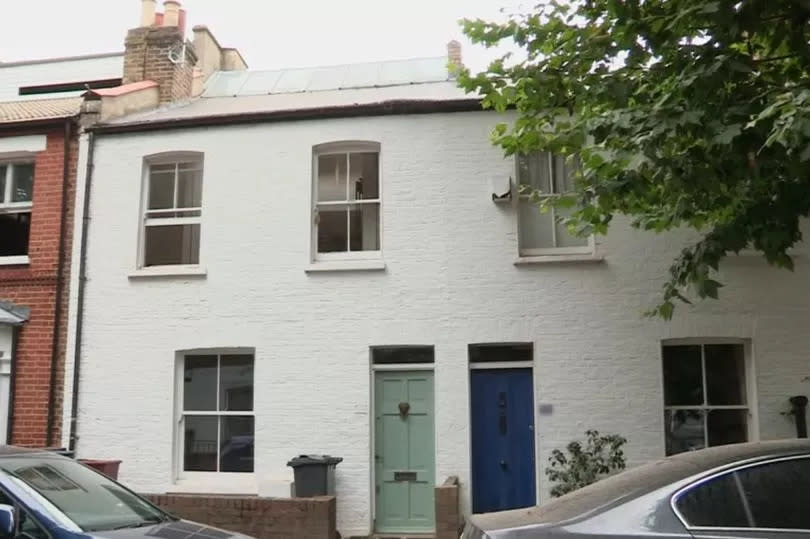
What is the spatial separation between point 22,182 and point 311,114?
455 cm

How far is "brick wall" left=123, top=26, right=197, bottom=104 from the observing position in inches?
513

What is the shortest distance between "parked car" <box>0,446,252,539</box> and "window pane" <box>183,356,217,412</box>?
452 centimetres

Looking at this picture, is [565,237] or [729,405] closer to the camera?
[729,405]

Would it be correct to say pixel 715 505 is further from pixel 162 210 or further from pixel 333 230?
pixel 162 210

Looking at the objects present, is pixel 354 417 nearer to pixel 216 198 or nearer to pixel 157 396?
pixel 157 396

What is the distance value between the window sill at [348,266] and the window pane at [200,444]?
241 centimetres

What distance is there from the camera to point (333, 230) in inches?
427

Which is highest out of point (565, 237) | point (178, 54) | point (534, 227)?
point (178, 54)

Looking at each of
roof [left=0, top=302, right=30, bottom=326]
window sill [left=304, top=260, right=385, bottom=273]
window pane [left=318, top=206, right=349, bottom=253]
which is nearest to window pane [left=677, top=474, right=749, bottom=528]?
window sill [left=304, top=260, right=385, bottom=273]

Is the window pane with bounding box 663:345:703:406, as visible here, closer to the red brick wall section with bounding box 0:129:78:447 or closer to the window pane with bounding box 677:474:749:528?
the window pane with bounding box 677:474:749:528

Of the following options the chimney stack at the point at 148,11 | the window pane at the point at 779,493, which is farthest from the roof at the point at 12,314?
the window pane at the point at 779,493

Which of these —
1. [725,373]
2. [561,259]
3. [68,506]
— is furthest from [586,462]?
[68,506]

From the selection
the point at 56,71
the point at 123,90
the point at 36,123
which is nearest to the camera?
the point at 36,123

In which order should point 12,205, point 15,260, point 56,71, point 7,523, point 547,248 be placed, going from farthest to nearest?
point 56,71 < point 12,205 < point 15,260 < point 547,248 < point 7,523
